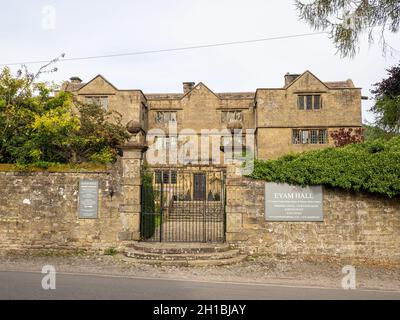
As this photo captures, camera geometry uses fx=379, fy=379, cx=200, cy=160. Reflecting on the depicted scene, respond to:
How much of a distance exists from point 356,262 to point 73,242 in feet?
28.0

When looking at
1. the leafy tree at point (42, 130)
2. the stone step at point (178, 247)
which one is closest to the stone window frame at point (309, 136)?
the leafy tree at point (42, 130)

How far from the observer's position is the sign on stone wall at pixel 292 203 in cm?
1141

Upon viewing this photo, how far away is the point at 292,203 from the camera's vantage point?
37.7 feet

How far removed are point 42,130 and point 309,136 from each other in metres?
22.3

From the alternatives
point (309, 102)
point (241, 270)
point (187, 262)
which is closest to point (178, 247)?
point (187, 262)

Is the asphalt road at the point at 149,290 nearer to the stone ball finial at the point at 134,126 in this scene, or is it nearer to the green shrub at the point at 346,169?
the green shrub at the point at 346,169

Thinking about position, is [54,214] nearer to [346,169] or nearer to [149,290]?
[149,290]

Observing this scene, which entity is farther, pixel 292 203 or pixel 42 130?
pixel 42 130

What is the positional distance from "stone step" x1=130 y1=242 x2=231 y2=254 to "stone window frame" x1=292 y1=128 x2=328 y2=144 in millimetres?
20573

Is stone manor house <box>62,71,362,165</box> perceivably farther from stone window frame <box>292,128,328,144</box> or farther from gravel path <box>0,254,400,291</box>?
gravel path <box>0,254,400,291</box>

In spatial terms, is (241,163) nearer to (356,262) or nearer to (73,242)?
(356,262)

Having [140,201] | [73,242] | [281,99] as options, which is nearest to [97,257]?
[73,242]

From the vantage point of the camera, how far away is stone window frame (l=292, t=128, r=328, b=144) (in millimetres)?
30219
